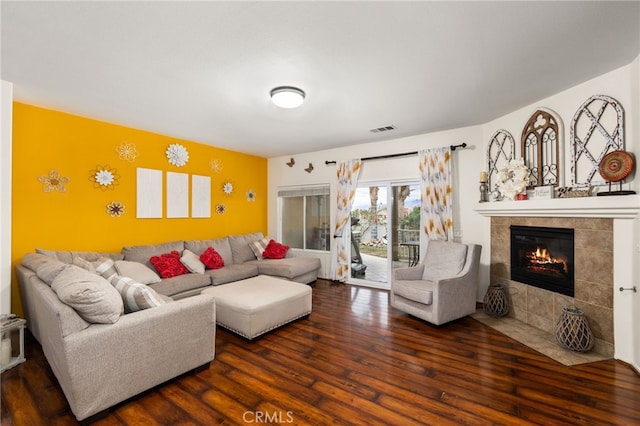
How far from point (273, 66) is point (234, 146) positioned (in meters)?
3.13

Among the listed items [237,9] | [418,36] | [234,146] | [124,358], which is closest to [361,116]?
[418,36]

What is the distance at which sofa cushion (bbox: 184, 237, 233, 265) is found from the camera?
14.7ft

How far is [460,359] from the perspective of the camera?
2.54m

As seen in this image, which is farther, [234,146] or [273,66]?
[234,146]

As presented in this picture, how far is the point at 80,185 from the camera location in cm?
356

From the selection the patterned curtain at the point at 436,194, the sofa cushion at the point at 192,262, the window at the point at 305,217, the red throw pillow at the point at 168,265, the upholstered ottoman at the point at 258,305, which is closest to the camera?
the upholstered ottoman at the point at 258,305

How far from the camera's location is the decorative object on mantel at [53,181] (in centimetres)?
327

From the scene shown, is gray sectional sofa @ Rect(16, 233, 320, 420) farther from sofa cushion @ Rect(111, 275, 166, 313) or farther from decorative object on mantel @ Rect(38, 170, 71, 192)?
decorative object on mantel @ Rect(38, 170, 71, 192)

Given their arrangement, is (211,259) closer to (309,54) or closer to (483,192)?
(309,54)

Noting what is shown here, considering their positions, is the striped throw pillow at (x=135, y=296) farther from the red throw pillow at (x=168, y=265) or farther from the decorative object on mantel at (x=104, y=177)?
the decorative object on mantel at (x=104, y=177)

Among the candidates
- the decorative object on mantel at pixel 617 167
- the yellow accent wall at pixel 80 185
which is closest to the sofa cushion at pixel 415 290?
the decorative object on mantel at pixel 617 167

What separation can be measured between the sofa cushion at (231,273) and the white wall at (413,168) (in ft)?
5.26

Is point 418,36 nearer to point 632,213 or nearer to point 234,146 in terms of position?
point 632,213

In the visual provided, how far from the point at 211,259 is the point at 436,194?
3706 mm
